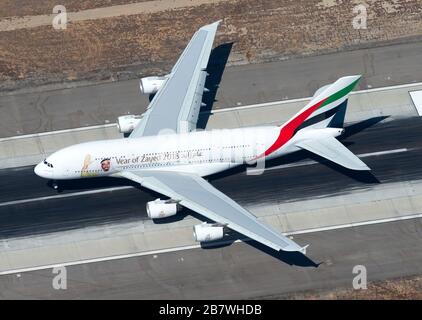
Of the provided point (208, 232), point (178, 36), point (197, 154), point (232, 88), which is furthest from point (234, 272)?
point (178, 36)

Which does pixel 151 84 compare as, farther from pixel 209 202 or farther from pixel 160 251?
pixel 160 251

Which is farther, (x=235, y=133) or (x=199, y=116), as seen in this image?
(x=199, y=116)

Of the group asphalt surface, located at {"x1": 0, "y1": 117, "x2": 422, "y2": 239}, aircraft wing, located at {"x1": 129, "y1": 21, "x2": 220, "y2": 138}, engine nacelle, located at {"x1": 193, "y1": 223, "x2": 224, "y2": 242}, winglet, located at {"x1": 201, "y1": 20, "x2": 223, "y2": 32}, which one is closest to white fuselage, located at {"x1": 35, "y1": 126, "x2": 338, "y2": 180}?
asphalt surface, located at {"x1": 0, "y1": 117, "x2": 422, "y2": 239}

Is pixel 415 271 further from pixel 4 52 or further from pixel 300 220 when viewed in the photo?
pixel 4 52

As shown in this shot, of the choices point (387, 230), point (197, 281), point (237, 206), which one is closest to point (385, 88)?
point (387, 230)

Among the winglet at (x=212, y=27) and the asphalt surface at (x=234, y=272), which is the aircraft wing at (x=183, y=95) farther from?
the asphalt surface at (x=234, y=272)

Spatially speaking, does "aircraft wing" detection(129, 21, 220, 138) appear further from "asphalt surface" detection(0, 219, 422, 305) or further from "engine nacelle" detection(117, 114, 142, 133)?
"asphalt surface" detection(0, 219, 422, 305)
